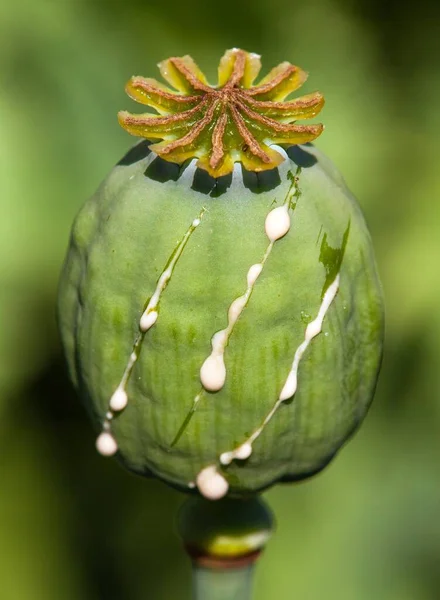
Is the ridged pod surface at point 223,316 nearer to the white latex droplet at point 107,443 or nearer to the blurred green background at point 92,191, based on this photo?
the white latex droplet at point 107,443

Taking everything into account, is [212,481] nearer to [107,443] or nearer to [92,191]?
[107,443]

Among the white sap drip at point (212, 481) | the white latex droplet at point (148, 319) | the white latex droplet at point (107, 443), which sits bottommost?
the white sap drip at point (212, 481)

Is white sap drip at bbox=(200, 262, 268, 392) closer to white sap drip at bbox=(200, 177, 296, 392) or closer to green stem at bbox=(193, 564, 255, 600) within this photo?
white sap drip at bbox=(200, 177, 296, 392)

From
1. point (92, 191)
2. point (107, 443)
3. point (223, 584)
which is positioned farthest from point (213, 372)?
point (92, 191)

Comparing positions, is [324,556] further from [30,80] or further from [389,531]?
[30,80]

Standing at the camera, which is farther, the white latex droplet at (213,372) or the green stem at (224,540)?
the green stem at (224,540)

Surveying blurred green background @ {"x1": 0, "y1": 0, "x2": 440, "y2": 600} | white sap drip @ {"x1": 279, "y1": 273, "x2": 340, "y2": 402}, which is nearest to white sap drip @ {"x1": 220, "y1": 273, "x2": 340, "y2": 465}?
white sap drip @ {"x1": 279, "y1": 273, "x2": 340, "y2": 402}

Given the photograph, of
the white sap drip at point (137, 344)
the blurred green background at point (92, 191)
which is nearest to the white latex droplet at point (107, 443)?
the white sap drip at point (137, 344)
